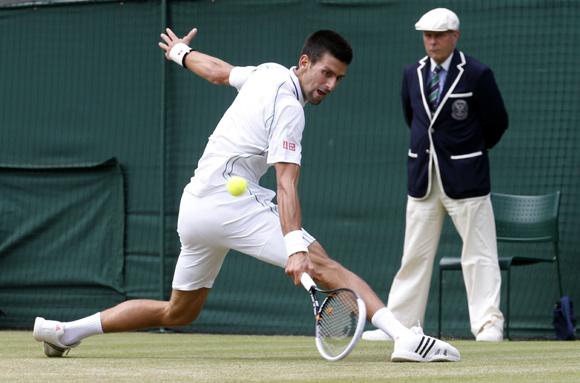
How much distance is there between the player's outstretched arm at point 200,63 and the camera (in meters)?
6.22

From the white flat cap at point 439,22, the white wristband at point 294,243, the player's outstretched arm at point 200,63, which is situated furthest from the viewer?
the white flat cap at point 439,22

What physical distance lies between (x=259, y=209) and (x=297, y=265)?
1.79 ft

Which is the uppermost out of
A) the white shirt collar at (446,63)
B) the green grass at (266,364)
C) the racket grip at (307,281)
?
the white shirt collar at (446,63)

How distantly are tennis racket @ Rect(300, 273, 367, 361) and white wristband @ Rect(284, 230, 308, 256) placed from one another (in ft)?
0.36

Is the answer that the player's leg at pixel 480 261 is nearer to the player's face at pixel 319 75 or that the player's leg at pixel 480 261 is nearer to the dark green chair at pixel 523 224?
the dark green chair at pixel 523 224

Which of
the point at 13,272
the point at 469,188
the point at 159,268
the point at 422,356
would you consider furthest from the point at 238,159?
the point at 13,272

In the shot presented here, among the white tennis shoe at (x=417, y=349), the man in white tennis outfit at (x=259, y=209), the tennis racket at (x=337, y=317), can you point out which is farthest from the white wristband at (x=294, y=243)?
the white tennis shoe at (x=417, y=349)

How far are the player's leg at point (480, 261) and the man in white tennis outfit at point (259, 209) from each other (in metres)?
2.49

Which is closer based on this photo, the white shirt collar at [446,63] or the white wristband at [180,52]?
the white wristband at [180,52]

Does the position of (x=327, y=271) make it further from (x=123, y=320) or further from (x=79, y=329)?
(x=79, y=329)

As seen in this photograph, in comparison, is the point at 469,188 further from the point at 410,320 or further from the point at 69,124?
the point at 69,124

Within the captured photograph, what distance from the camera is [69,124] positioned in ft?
34.7

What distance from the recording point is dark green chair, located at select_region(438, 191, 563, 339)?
8.73m

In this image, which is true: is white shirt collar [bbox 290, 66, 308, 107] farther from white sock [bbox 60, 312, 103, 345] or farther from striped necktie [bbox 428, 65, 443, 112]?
striped necktie [bbox 428, 65, 443, 112]
